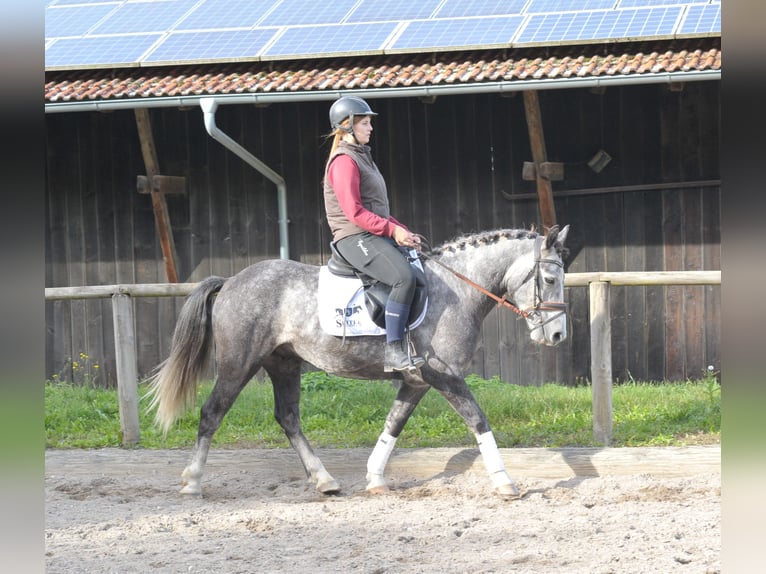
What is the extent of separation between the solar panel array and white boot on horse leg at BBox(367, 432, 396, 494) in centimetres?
495

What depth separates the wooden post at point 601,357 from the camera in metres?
6.72

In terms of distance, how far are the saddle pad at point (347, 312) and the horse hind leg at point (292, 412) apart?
0.67 metres

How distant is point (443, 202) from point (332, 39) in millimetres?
2238

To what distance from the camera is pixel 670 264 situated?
9.91 metres

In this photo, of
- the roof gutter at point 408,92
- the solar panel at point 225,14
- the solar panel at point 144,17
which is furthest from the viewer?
the solar panel at point 144,17

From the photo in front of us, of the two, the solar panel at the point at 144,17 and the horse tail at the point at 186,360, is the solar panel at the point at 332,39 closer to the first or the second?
the solar panel at the point at 144,17

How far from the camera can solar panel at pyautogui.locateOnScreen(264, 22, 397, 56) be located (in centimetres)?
1001

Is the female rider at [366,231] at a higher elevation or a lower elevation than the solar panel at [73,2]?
lower

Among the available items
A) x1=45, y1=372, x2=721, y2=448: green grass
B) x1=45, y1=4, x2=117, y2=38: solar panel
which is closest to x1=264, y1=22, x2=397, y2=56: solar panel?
x1=45, y1=4, x2=117, y2=38: solar panel

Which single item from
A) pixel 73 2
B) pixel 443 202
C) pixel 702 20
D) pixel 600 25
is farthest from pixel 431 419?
pixel 73 2

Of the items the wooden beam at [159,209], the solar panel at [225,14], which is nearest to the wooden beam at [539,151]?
the solar panel at [225,14]

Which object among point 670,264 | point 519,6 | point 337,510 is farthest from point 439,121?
point 337,510

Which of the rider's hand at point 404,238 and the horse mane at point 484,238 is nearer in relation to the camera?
the rider's hand at point 404,238

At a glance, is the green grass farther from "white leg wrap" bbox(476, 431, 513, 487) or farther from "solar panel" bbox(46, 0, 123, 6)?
"solar panel" bbox(46, 0, 123, 6)
